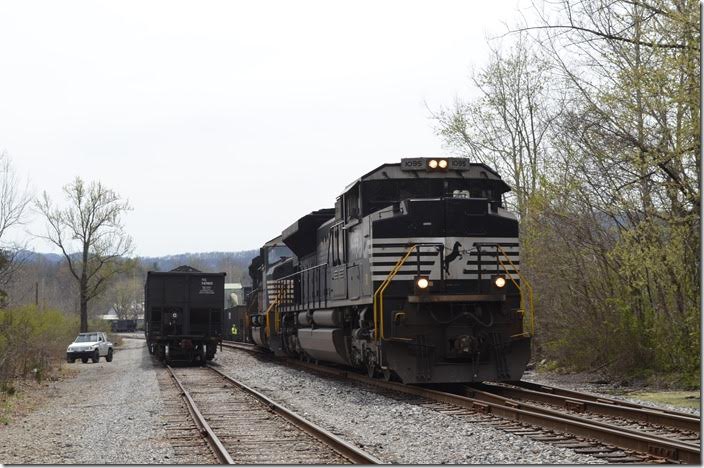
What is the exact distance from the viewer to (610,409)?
36.7ft

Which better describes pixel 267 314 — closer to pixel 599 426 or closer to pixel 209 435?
pixel 209 435

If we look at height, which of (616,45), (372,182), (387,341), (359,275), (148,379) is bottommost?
(148,379)

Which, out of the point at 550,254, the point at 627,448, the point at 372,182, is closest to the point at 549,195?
the point at 550,254

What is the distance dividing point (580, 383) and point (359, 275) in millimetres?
5576

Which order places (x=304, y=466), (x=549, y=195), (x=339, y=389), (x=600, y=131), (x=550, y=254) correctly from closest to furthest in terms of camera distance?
(x=304, y=466), (x=339, y=389), (x=600, y=131), (x=549, y=195), (x=550, y=254)

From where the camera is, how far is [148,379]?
21.6 meters

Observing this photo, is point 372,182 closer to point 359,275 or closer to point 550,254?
point 359,275

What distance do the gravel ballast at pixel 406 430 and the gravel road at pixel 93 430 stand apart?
Answer: 224 centimetres

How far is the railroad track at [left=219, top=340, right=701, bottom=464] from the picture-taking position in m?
8.16

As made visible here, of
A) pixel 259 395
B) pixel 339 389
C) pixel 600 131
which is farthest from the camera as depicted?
pixel 600 131

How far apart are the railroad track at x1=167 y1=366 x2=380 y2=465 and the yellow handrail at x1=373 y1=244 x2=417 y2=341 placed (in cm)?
208

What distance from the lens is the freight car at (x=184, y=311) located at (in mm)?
27719

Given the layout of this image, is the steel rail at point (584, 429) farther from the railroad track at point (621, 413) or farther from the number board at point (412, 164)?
the number board at point (412, 164)

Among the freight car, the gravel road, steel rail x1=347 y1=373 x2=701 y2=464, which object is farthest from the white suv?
steel rail x1=347 y1=373 x2=701 y2=464
